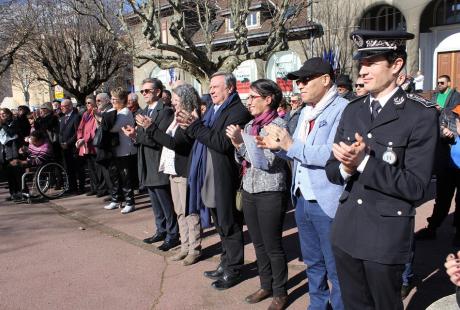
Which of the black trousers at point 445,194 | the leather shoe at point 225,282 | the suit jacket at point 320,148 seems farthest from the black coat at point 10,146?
the black trousers at point 445,194

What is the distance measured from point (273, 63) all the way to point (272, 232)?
2138 cm

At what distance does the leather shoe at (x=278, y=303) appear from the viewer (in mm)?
3716

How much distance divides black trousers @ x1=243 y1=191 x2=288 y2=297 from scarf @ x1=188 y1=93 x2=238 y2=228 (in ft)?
2.44

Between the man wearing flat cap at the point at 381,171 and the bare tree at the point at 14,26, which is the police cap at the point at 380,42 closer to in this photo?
the man wearing flat cap at the point at 381,171

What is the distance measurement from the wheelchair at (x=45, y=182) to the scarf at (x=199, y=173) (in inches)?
209

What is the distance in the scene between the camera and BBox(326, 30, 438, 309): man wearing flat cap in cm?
210

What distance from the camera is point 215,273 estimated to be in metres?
4.55

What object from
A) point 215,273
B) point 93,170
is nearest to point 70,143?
point 93,170

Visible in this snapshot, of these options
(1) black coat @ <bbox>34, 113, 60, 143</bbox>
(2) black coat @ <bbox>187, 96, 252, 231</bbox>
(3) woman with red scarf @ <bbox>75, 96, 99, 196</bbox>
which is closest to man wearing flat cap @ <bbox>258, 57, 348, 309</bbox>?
(2) black coat @ <bbox>187, 96, 252, 231</bbox>

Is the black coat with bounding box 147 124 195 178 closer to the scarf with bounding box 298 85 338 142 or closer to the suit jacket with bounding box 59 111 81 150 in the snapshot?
the scarf with bounding box 298 85 338 142

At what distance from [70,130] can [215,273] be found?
5.94 meters

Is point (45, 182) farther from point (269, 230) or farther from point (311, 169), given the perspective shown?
point (311, 169)

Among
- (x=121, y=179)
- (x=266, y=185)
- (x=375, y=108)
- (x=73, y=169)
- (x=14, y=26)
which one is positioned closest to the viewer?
(x=375, y=108)

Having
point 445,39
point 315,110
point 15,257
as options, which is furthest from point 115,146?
point 445,39
